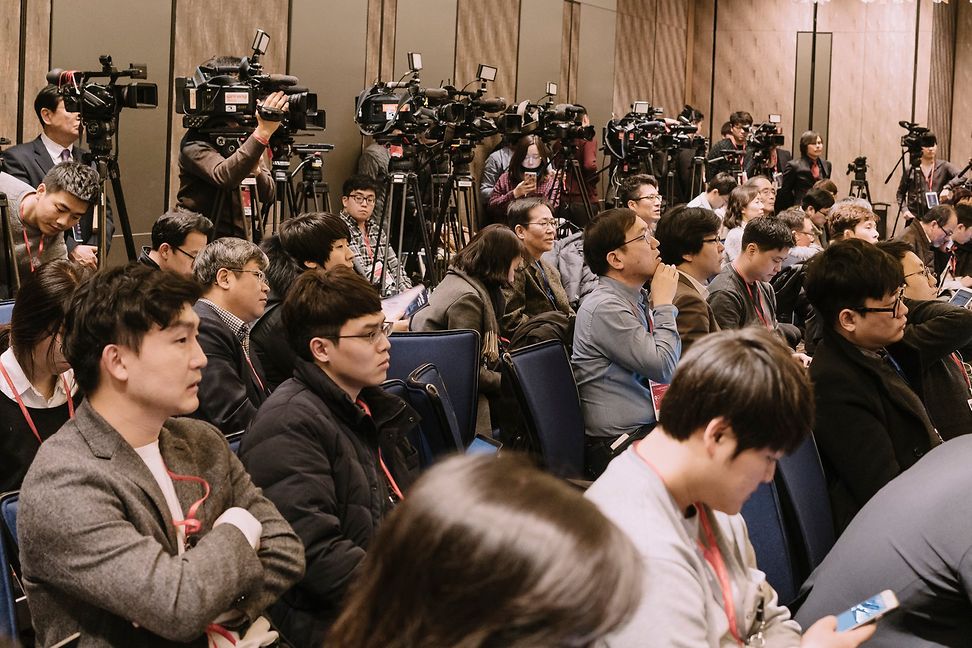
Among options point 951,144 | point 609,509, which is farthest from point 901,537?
point 951,144

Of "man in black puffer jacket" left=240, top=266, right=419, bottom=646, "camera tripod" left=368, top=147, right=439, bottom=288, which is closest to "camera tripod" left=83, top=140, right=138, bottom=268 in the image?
"camera tripod" left=368, top=147, right=439, bottom=288

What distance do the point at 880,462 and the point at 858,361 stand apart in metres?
0.29

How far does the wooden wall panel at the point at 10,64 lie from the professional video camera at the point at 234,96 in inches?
52.5

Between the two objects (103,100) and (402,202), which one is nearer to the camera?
(103,100)

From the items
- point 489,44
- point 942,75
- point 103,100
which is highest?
point 942,75

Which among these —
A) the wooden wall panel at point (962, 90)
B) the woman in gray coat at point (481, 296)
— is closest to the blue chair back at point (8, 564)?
the woman in gray coat at point (481, 296)

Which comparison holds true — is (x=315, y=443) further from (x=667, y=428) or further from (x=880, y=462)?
(x=880, y=462)

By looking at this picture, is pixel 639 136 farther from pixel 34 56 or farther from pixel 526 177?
pixel 34 56

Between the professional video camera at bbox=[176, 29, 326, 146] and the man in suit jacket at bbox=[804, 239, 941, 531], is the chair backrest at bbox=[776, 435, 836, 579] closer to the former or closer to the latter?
the man in suit jacket at bbox=[804, 239, 941, 531]

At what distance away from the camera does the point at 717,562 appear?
1639mm

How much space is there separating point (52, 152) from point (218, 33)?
2574mm

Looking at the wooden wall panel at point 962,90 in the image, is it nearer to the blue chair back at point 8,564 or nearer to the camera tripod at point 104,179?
the camera tripod at point 104,179

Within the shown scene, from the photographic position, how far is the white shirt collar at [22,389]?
2.41 meters

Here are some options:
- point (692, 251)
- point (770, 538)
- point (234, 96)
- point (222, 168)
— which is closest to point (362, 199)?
point (234, 96)
